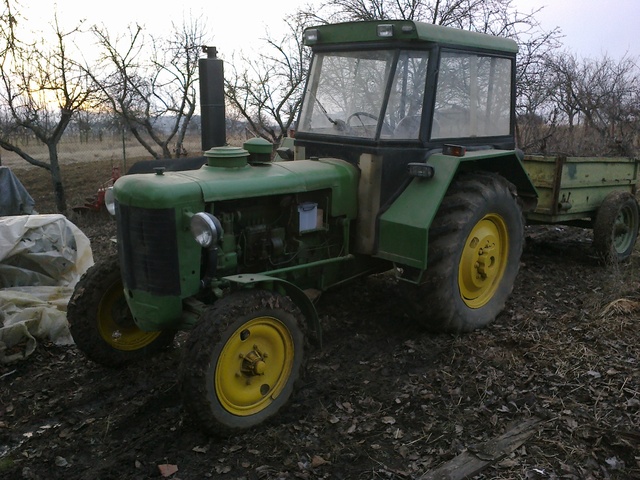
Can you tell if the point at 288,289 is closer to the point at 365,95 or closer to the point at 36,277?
the point at 365,95

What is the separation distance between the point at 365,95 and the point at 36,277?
3.39 meters

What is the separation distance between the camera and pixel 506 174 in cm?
525

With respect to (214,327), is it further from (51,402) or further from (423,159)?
(423,159)

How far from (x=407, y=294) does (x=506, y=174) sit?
5.06ft

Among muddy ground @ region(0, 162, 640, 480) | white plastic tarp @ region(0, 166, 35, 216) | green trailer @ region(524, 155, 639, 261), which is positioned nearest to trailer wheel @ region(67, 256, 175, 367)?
muddy ground @ region(0, 162, 640, 480)

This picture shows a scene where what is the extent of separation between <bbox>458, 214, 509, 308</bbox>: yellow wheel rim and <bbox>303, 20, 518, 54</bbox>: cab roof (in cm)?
137

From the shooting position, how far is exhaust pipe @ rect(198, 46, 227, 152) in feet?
18.6

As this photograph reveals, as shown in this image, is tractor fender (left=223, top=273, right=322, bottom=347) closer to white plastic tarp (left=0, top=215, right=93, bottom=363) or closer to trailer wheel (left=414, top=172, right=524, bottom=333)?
trailer wheel (left=414, top=172, right=524, bottom=333)

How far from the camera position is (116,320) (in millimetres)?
4246

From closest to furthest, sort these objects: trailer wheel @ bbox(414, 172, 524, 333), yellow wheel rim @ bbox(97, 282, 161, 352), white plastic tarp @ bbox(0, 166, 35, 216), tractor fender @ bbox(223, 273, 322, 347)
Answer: tractor fender @ bbox(223, 273, 322, 347) < yellow wheel rim @ bbox(97, 282, 161, 352) < trailer wheel @ bbox(414, 172, 524, 333) < white plastic tarp @ bbox(0, 166, 35, 216)

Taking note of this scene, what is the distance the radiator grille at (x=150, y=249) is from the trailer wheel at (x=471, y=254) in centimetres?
184

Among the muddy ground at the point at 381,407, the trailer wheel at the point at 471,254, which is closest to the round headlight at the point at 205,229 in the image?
the muddy ground at the point at 381,407

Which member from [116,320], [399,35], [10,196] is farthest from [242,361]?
[10,196]

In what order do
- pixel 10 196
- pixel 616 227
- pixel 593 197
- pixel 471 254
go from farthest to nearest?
pixel 10 196 < pixel 616 227 < pixel 593 197 < pixel 471 254
